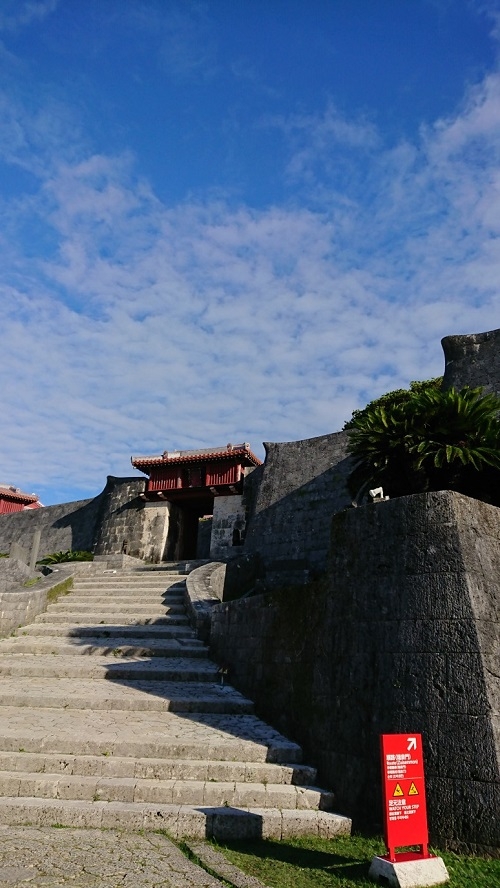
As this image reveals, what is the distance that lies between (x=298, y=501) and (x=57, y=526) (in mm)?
17893

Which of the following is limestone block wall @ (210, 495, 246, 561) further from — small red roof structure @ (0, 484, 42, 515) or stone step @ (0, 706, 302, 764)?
small red roof structure @ (0, 484, 42, 515)

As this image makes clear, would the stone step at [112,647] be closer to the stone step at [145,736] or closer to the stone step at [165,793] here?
the stone step at [145,736]

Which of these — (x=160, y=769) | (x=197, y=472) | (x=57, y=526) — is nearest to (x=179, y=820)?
(x=160, y=769)

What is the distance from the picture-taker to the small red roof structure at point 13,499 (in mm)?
39594

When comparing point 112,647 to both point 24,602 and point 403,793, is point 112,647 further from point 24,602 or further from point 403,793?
point 403,793

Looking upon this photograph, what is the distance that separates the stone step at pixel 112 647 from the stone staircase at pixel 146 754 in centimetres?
9

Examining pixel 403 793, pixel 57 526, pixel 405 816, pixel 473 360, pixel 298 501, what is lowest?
pixel 405 816

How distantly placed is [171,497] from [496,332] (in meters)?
15.8

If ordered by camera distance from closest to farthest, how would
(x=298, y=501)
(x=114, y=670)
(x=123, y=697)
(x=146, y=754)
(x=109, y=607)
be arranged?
(x=146, y=754) < (x=123, y=697) < (x=114, y=670) < (x=109, y=607) < (x=298, y=501)

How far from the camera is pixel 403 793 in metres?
3.28

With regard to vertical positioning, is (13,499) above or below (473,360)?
below

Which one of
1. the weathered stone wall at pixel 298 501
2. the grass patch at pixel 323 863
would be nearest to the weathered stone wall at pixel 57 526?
the weathered stone wall at pixel 298 501

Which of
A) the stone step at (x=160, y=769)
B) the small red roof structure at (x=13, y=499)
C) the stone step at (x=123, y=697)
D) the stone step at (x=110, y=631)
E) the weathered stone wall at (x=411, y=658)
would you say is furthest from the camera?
the small red roof structure at (x=13, y=499)

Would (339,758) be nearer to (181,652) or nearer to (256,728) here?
(256,728)
